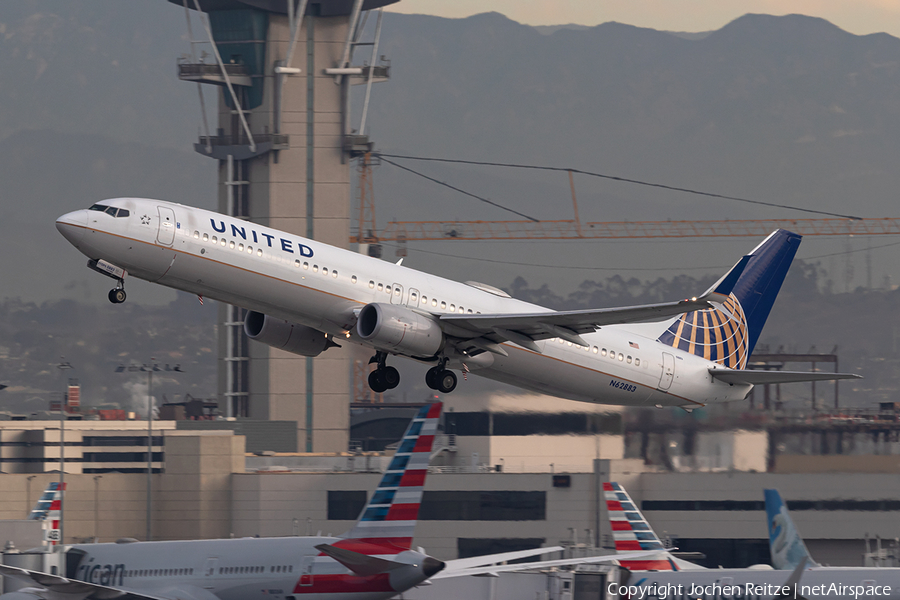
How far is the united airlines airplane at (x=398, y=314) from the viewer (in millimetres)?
32500

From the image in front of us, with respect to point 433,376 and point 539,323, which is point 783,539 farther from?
point 433,376

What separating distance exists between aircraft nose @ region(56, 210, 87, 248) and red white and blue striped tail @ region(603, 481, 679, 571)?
708 inches

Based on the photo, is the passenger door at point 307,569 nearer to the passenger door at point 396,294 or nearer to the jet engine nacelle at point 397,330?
the jet engine nacelle at point 397,330

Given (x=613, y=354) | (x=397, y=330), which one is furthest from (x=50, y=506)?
(x=613, y=354)

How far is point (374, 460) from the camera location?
8238 cm

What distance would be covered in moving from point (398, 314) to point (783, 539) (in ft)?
40.7

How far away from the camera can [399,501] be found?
31.4m

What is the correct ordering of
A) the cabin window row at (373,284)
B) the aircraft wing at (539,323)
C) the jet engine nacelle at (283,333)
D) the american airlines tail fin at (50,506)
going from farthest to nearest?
the american airlines tail fin at (50,506) → the jet engine nacelle at (283,333) → the aircraft wing at (539,323) → the cabin window row at (373,284)

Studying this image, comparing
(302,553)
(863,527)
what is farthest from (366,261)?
(863,527)

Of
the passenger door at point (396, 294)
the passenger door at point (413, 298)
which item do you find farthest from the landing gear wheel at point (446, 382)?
the passenger door at point (396, 294)

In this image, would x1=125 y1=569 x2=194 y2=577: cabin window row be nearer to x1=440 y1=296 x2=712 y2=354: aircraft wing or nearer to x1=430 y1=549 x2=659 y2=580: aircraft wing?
x1=430 y1=549 x2=659 y2=580: aircraft wing

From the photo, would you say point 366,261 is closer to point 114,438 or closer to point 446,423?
point 446,423

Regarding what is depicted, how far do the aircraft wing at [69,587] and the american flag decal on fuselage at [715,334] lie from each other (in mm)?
19790

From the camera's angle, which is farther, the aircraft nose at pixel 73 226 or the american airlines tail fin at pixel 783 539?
the american airlines tail fin at pixel 783 539
